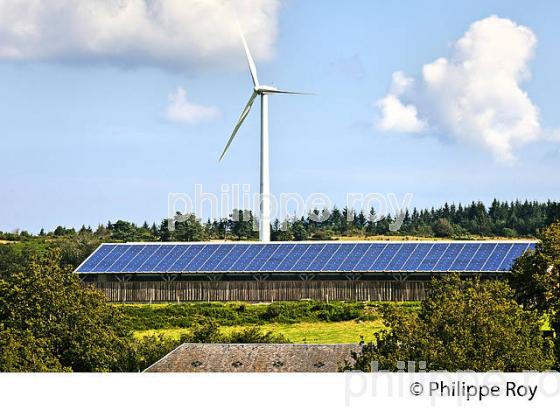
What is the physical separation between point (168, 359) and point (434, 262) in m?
28.2

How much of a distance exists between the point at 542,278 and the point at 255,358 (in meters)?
12.4

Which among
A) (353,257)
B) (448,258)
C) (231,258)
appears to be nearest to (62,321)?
(231,258)

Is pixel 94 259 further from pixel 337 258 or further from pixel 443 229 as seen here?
pixel 443 229

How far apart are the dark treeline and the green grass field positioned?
4694 centimetres

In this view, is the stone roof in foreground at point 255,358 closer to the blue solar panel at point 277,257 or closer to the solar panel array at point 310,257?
the solar panel array at point 310,257

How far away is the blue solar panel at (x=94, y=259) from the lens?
73812 millimetres

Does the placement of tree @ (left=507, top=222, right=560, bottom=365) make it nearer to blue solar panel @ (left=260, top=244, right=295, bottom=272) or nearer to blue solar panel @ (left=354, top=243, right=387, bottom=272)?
blue solar panel @ (left=354, top=243, right=387, bottom=272)

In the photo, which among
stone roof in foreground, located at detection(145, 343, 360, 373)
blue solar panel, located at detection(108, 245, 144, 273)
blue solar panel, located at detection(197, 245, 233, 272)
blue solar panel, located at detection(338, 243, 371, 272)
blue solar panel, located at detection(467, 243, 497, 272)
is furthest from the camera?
blue solar panel, located at detection(108, 245, 144, 273)

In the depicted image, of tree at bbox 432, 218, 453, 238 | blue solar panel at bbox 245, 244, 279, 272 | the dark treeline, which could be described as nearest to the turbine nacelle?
blue solar panel at bbox 245, 244, 279, 272

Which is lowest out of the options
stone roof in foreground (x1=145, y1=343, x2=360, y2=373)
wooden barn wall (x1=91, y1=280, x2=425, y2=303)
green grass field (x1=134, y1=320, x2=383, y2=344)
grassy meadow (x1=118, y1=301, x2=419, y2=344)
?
stone roof in foreground (x1=145, y1=343, x2=360, y2=373)

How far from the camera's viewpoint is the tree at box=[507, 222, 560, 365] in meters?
47.5

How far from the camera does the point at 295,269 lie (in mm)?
70188
